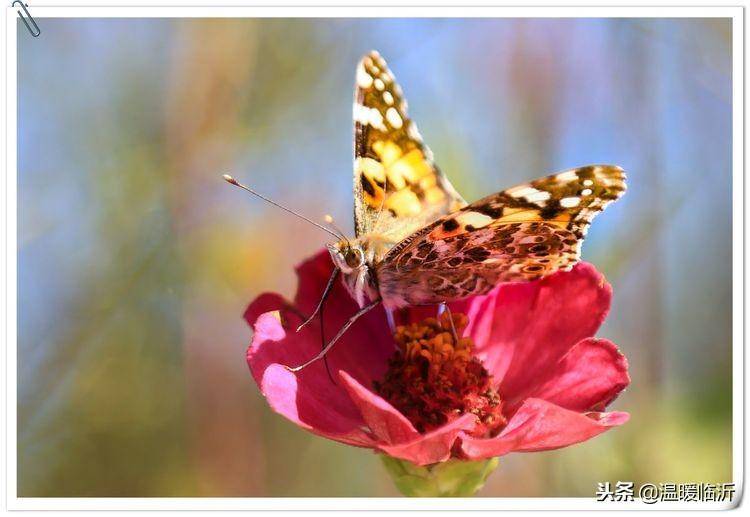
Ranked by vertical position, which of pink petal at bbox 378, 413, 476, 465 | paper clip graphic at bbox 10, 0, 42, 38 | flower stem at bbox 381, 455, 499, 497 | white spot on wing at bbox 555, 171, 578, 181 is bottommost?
flower stem at bbox 381, 455, 499, 497

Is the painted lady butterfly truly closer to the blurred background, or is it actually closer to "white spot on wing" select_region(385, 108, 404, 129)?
"white spot on wing" select_region(385, 108, 404, 129)

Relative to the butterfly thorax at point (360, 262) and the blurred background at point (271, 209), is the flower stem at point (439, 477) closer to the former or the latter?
the butterfly thorax at point (360, 262)

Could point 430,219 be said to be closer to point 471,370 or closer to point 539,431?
point 471,370

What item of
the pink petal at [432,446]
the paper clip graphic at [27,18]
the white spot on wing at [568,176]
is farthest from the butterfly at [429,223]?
the paper clip graphic at [27,18]


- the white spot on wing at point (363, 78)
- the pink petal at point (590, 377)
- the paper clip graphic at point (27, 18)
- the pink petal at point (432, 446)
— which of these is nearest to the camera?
the pink petal at point (432, 446)

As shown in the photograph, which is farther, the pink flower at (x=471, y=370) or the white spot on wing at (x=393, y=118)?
the white spot on wing at (x=393, y=118)

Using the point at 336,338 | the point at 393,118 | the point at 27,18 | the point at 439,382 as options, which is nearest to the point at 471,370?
the point at 439,382

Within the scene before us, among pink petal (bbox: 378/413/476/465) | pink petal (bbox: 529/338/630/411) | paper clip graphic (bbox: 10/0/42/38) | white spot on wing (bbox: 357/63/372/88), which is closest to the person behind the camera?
pink petal (bbox: 378/413/476/465)

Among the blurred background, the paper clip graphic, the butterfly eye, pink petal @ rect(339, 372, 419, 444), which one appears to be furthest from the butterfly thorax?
the paper clip graphic
